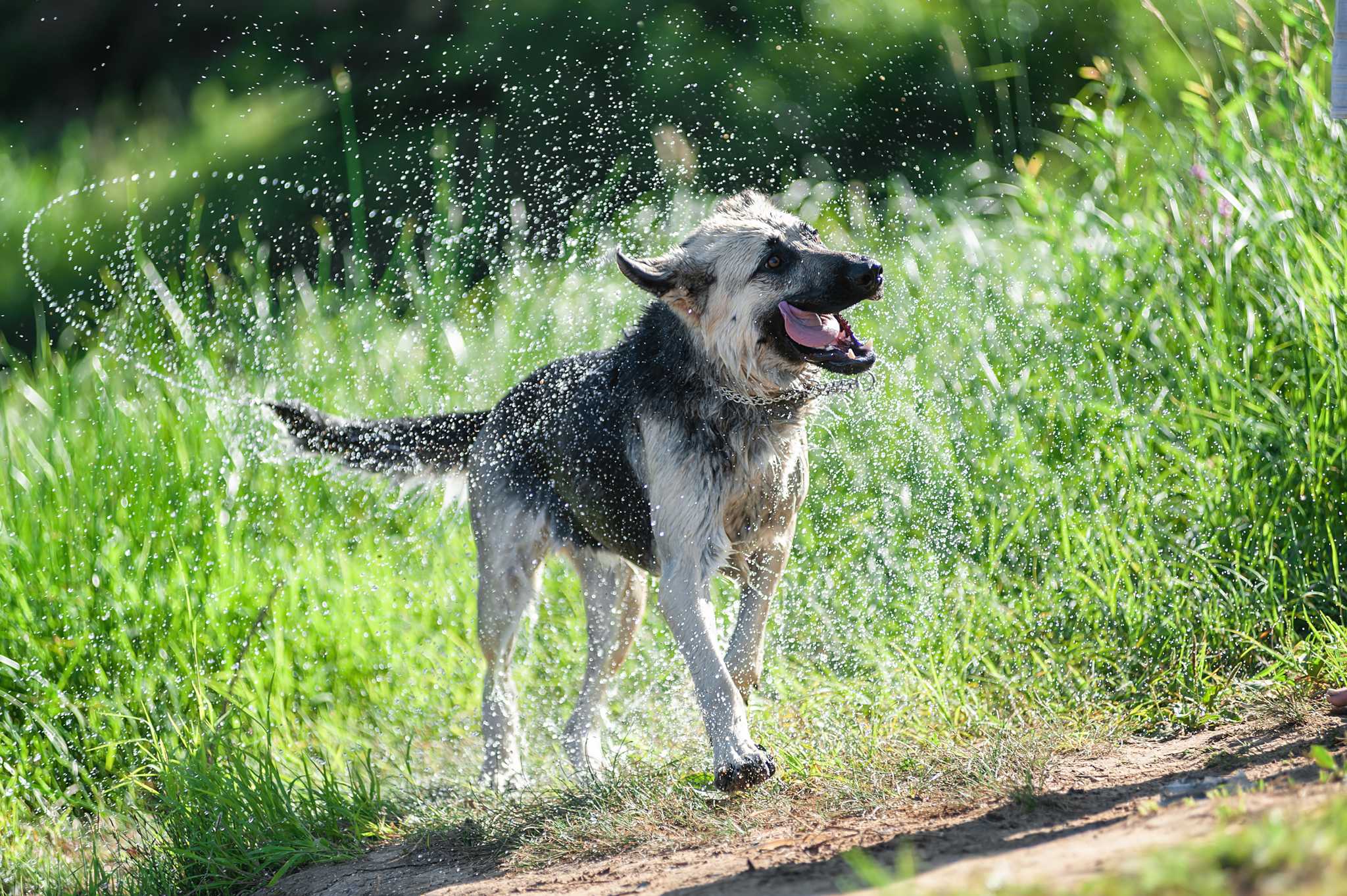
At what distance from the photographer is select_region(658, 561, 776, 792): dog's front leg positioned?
10.7ft

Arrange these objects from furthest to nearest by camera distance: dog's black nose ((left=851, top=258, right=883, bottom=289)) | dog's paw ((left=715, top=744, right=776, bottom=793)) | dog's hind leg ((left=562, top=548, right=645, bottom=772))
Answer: dog's hind leg ((left=562, top=548, right=645, bottom=772)), dog's black nose ((left=851, top=258, right=883, bottom=289)), dog's paw ((left=715, top=744, right=776, bottom=793))

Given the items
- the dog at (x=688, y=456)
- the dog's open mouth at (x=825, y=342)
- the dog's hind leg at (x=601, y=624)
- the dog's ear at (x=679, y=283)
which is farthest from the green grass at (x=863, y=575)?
the dog's ear at (x=679, y=283)

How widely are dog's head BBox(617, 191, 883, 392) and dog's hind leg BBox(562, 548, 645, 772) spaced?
1.04m

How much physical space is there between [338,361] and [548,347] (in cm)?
135

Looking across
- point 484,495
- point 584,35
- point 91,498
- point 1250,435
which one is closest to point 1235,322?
point 1250,435

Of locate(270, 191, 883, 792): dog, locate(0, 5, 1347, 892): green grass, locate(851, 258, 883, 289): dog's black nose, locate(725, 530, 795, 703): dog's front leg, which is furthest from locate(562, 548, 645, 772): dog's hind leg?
locate(851, 258, 883, 289): dog's black nose

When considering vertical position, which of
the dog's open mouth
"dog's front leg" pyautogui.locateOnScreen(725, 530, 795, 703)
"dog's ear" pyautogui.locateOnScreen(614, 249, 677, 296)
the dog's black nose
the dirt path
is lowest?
the dirt path

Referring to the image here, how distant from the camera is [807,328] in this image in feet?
12.0

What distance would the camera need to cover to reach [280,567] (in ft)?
A: 17.5

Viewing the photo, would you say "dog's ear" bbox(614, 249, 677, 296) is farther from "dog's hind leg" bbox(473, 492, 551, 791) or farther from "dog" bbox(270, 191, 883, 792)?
"dog's hind leg" bbox(473, 492, 551, 791)

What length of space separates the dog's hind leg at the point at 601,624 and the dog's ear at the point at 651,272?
1.12m

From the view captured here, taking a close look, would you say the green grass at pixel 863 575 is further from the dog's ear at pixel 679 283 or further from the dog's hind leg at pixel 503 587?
the dog's ear at pixel 679 283

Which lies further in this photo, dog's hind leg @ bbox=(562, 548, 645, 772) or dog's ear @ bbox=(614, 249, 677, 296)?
dog's hind leg @ bbox=(562, 548, 645, 772)

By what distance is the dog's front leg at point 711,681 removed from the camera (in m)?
3.26
